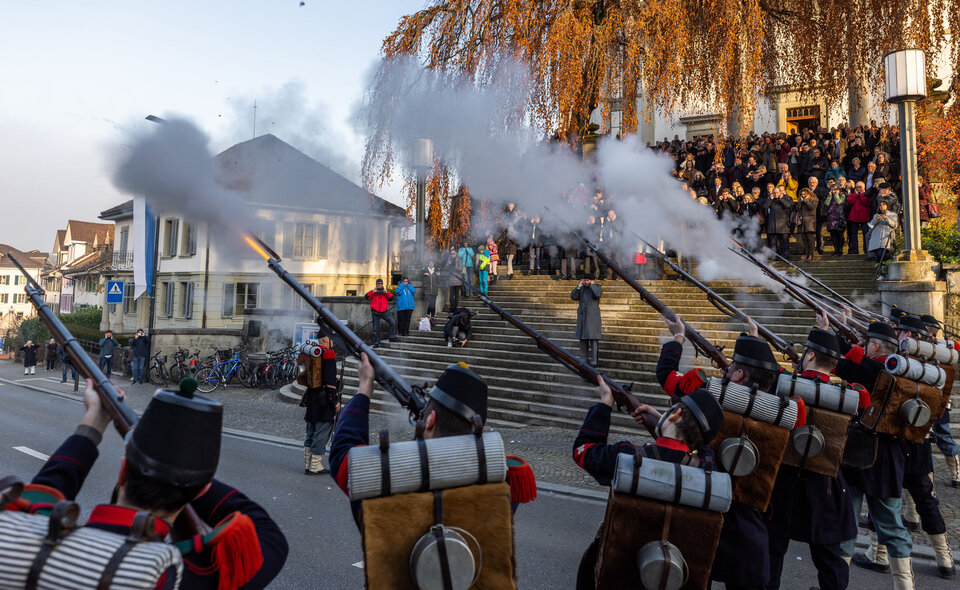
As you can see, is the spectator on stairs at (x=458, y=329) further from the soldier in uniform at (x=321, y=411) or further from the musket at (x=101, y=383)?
the musket at (x=101, y=383)

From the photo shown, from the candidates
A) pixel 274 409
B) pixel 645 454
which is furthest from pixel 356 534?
pixel 274 409

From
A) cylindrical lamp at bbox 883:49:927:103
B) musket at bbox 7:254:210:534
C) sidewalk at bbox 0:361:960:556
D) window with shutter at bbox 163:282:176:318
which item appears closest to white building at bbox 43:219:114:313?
window with shutter at bbox 163:282:176:318

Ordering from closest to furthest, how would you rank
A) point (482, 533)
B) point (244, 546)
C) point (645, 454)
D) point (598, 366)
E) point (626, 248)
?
point (244, 546)
point (482, 533)
point (645, 454)
point (598, 366)
point (626, 248)

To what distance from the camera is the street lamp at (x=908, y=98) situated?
923 cm

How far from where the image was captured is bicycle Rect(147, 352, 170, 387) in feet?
59.6

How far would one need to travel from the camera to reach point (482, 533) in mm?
2062

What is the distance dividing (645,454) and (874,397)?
3.09m

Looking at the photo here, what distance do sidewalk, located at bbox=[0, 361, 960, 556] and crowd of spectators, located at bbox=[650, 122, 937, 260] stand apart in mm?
6142

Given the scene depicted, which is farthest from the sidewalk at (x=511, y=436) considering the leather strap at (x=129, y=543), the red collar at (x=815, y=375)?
the leather strap at (x=129, y=543)

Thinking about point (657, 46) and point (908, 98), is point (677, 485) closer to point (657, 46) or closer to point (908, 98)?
point (908, 98)

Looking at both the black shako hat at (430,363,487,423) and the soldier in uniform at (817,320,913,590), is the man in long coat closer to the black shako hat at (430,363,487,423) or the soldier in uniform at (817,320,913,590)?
the soldier in uniform at (817,320,913,590)

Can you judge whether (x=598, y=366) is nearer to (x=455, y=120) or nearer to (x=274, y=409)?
(x=455, y=120)

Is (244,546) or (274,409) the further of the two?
(274,409)

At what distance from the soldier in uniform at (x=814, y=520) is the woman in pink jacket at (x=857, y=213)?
10978 millimetres
